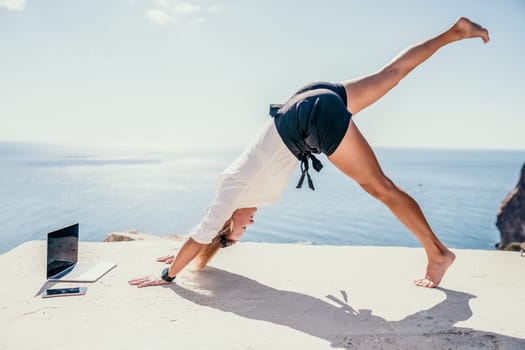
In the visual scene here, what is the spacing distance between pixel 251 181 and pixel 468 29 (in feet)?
6.98

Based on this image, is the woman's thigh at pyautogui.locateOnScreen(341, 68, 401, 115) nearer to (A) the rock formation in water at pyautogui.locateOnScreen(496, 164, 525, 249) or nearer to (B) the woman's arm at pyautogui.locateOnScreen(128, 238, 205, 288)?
(B) the woman's arm at pyautogui.locateOnScreen(128, 238, 205, 288)

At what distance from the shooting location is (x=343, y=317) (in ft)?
7.58

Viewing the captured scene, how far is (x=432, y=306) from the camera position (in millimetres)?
2480

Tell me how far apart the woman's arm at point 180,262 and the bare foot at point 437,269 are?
5.54 ft

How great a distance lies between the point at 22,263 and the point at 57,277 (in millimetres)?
634

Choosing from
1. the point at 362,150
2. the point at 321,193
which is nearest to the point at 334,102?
the point at 362,150

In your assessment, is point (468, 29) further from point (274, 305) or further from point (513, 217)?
point (513, 217)

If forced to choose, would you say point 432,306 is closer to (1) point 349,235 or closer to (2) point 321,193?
(1) point 349,235

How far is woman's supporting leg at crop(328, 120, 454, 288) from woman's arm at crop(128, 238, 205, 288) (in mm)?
1090

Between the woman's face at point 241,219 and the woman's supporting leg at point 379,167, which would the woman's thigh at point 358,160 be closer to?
the woman's supporting leg at point 379,167

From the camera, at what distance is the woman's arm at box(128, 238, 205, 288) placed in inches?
102

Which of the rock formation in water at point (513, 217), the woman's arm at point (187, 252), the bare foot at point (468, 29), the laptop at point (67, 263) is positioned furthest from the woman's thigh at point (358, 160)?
the rock formation in water at point (513, 217)

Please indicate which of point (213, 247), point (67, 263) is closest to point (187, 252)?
point (213, 247)

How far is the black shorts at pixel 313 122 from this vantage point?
2.27 metres
